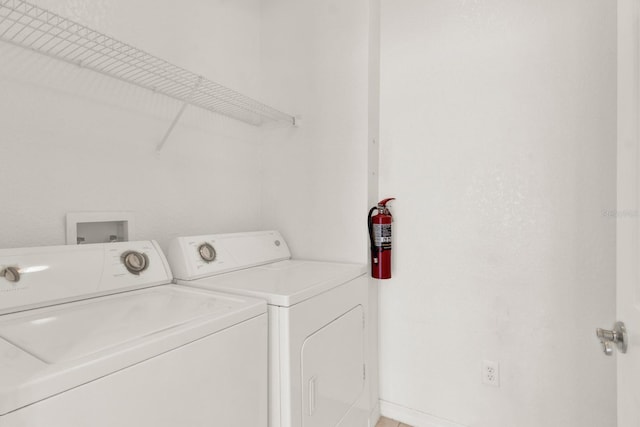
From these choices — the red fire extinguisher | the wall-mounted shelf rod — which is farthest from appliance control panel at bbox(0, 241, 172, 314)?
the red fire extinguisher

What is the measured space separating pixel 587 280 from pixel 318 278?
123 cm

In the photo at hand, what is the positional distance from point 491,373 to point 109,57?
7.63ft

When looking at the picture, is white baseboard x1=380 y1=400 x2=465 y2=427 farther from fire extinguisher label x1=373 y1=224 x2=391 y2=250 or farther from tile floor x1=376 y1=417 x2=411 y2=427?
fire extinguisher label x1=373 y1=224 x2=391 y2=250

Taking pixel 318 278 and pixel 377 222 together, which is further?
pixel 377 222

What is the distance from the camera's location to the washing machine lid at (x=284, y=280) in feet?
3.88

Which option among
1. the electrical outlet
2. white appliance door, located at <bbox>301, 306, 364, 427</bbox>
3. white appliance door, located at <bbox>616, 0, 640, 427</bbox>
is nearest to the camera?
white appliance door, located at <bbox>616, 0, 640, 427</bbox>

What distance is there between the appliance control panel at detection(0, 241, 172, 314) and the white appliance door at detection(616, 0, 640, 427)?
154 cm

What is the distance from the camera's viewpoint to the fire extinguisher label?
1814 mm

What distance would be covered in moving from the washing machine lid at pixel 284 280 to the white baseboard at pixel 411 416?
889 mm

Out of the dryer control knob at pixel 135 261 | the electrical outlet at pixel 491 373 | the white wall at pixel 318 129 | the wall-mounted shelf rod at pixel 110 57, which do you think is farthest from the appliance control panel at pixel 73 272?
the electrical outlet at pixel 491 373

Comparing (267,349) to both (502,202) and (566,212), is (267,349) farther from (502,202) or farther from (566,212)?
(566,212)

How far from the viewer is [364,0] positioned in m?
1.89

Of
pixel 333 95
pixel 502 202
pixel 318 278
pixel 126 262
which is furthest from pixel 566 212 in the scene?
pixel 126 262

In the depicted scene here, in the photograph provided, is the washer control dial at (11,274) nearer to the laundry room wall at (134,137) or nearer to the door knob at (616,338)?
the laundry room wall at (134,137)
